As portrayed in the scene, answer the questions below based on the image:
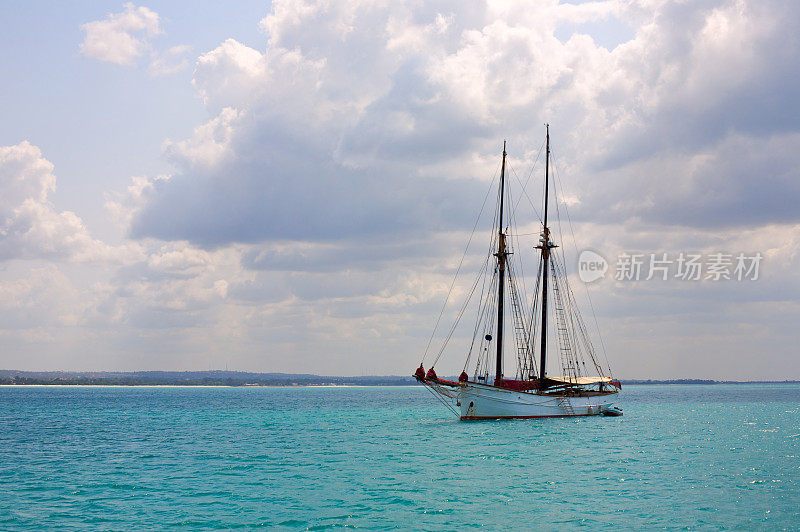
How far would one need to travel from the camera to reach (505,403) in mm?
80188

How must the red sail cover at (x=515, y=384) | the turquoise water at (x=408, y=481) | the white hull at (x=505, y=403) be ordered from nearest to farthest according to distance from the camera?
the turquoise water at (x=408, y=481), the white hull at (x=505, y=403), the red sail cover at (x=515, y=384)

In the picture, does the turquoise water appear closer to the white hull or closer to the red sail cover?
the white hull

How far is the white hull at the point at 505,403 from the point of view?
78.8m

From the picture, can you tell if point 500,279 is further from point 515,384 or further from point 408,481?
point 408,481

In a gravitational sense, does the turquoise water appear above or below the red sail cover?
below

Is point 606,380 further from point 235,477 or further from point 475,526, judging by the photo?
point 475,526

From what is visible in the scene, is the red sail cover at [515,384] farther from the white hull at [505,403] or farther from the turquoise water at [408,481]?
the turquoise water at [408,481]

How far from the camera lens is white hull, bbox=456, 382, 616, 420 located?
258 ft

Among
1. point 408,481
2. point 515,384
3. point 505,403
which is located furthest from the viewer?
point 515,384

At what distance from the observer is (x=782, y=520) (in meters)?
28.9

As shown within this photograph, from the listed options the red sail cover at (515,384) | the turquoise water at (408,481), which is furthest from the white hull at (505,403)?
the turquoise water at (408,481)

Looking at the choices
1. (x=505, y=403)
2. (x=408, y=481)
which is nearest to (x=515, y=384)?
(x=505, y=403)

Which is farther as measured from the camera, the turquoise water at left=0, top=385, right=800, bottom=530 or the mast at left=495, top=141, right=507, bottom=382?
the mast at left=495, top=141, right=507, bottom=382

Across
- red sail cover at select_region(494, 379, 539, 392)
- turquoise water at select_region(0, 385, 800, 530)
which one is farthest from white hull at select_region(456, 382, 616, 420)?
turquoise water at select_region(0, 385, 800, 530)
